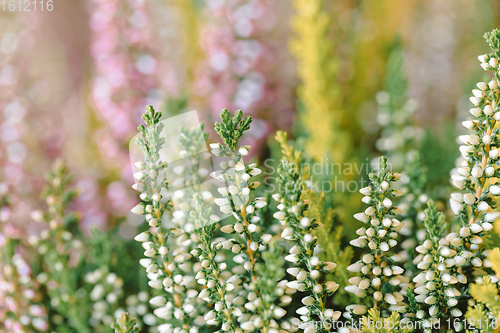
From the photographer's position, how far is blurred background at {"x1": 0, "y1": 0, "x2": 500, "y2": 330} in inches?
24.9

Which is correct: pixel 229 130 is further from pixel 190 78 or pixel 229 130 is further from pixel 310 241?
pixel 190 78

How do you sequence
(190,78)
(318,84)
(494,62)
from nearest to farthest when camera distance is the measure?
(494,62)
(318,84)
(190,78)

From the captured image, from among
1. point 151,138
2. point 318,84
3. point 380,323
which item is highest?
point 318,84

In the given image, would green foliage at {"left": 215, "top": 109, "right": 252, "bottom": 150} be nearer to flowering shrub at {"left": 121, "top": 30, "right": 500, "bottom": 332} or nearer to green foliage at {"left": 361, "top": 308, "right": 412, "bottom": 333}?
flowering shrub at {"left": 121, "top": 30, "right": 500, "bottom": 332}

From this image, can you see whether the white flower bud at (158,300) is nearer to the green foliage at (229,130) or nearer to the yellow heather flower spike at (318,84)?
the green foliage at (229,130)

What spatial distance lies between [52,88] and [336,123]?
2.11 feet

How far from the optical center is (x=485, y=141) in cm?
31

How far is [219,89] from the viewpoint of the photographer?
72 centimetres

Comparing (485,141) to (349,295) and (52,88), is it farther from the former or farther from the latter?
(52,88)

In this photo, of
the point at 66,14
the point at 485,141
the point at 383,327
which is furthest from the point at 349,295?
the point at 66,14

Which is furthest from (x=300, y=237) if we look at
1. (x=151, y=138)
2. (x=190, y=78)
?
(x=190, y=78)

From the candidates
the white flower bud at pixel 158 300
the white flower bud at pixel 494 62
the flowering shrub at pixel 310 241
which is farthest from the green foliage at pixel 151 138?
the white flower bud at pixel 494 62

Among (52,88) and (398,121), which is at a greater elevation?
(52,88)

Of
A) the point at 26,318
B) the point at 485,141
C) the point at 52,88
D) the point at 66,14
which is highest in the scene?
the point at 66,14
